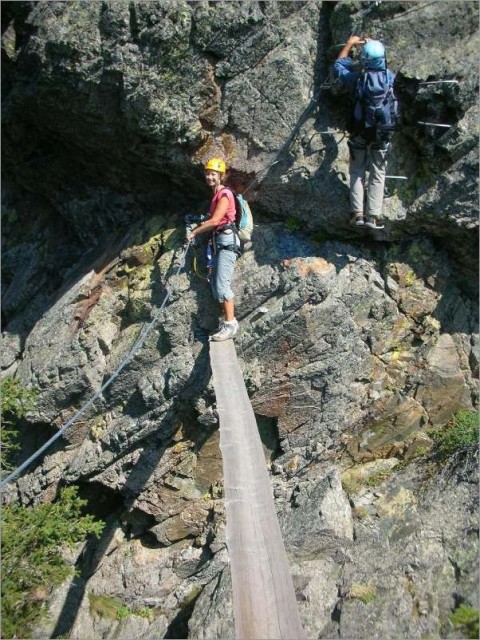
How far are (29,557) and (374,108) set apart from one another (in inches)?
331

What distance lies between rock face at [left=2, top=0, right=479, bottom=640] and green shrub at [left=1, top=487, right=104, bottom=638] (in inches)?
63.8

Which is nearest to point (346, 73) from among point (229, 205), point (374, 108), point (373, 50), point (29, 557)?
point (373, 50)

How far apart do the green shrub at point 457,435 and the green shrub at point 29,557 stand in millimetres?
5698

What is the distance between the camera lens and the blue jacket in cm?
892

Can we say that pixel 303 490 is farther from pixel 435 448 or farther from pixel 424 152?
pixel 424 152

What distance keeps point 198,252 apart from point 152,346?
6.21 feet

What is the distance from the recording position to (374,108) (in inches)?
341

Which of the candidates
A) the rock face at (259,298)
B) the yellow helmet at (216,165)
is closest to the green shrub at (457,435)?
the rock face at (259,298)

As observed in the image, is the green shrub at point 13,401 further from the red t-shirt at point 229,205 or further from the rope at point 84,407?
the red t-shirt at point 229,205

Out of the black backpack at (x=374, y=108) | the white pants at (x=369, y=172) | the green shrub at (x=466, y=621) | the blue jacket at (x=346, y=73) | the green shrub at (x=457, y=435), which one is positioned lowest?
the green shrub at (x=466, y=621)

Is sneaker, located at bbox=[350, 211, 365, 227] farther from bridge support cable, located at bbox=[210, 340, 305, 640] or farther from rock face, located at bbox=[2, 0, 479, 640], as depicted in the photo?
bridge support cable, located at bbox=[210, 340, 305, 640]

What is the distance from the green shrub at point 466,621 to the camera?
6.37 metres

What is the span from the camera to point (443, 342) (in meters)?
10.1

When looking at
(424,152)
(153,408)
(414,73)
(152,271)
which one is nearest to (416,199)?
(424,152)
